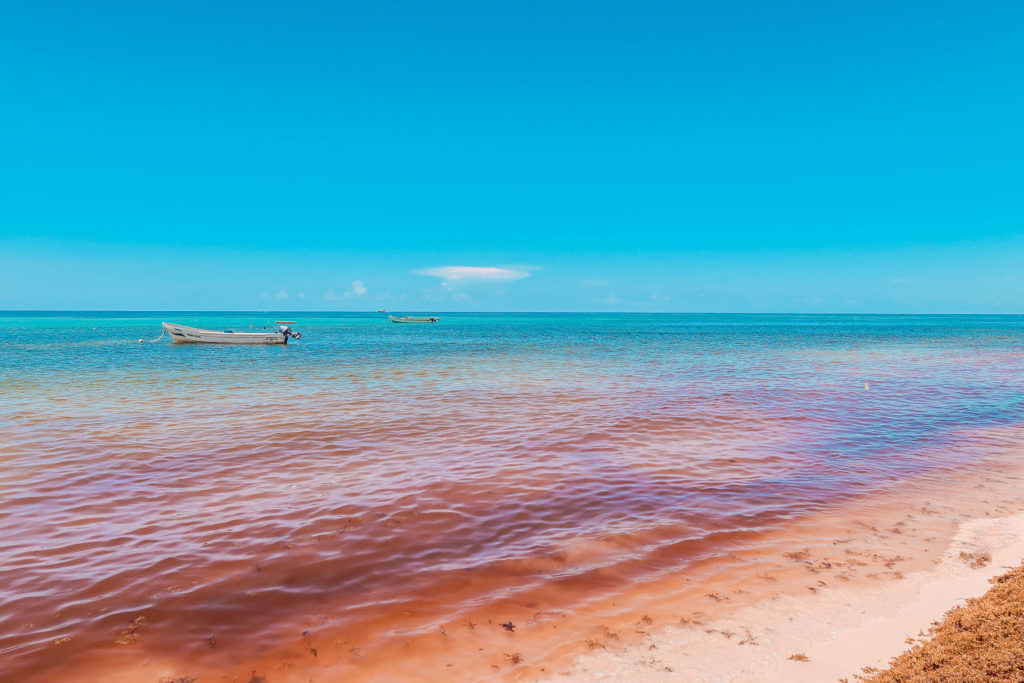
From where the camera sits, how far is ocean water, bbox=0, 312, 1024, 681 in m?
6.09

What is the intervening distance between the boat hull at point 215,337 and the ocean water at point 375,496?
33676mm

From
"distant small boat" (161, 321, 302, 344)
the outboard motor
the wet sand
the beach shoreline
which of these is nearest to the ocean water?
the wet sand

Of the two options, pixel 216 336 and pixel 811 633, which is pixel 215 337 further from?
pixel 811 633

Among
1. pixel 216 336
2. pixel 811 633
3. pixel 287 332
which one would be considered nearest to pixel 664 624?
pixel 811 633

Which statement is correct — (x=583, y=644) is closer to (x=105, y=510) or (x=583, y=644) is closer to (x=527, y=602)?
(x=527, y=602)

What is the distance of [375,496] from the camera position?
32.0 ft

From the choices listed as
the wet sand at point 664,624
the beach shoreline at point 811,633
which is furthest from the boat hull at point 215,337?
the beach shoreline at point 811,633

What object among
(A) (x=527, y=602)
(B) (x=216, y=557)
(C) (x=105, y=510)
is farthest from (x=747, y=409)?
(C) (x=105, y=510)

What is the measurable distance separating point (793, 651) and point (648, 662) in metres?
1.41

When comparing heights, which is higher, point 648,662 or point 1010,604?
point 1010,604

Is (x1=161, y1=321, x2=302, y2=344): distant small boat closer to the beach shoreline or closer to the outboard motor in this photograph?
the outboard motor

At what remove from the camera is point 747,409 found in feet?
61.0

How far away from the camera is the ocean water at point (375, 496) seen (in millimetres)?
6086

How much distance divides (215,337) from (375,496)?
5384 centimetres
